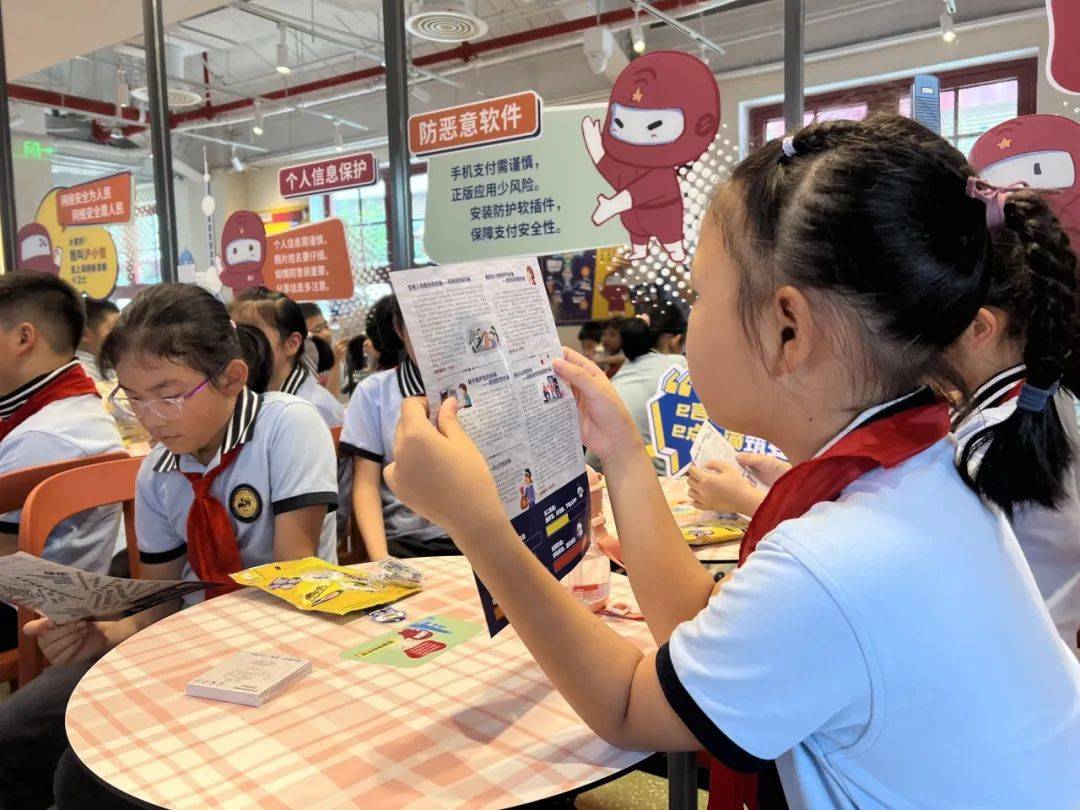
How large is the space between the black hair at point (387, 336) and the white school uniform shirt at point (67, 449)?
1.00 m

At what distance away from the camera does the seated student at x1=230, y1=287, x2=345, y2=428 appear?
2965 mm

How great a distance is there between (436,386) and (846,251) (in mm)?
425

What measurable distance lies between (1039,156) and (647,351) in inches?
62.0

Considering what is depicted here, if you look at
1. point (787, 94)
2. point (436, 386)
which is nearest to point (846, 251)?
point (436, 386)

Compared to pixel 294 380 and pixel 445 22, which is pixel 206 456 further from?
pixel 445 22

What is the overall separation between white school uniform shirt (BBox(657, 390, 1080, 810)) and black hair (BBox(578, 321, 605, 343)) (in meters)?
3.23

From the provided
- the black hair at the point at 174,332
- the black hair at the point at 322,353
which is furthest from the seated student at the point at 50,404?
the black hair at the point at 322,353

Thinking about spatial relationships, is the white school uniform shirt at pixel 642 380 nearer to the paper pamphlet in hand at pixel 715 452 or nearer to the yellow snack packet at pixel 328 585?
the paper pamphlet in hand at pixel 715 452

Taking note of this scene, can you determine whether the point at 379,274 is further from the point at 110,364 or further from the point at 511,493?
the point at 511,493

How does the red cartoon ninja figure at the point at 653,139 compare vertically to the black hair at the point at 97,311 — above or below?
above

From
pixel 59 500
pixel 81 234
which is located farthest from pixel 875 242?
pixel 81 234

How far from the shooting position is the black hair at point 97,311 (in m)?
4.38

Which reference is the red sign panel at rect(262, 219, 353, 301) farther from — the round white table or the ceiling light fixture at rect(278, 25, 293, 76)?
the round white table

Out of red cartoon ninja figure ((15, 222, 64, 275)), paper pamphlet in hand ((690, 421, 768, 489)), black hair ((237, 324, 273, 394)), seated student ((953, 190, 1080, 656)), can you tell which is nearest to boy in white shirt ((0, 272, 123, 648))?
black hair ((237, 324, 273, 394))
